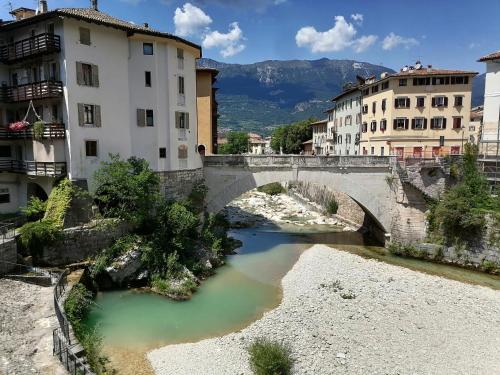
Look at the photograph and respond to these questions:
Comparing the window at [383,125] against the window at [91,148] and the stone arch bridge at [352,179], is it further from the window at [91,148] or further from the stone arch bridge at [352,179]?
the window at [91,148]

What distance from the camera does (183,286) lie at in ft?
73.6

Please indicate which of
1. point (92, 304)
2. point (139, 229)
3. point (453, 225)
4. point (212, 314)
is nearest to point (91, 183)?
point (139, 229)

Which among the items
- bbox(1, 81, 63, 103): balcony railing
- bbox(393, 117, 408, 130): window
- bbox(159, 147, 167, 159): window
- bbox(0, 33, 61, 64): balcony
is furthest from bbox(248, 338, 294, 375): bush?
bbox(393, 117, 408, 130): window

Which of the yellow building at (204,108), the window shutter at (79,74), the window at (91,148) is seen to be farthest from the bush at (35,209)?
the yellow building at (204,108)

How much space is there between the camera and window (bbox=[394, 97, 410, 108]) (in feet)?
136

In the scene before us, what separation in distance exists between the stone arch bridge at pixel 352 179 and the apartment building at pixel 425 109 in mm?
9736

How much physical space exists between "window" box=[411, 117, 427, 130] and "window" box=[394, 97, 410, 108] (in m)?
1.86

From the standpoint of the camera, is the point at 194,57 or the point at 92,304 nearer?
the point at 92,304

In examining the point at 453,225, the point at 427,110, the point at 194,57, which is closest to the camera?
the point at 453,225

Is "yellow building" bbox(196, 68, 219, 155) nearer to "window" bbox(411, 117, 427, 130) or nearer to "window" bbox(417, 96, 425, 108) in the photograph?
"window" bbox(417, 96, 425, 108)

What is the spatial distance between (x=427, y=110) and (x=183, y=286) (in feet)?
111

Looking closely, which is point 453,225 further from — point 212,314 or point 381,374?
point 212,314

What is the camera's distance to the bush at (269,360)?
14110 millimetres

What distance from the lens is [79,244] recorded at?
22.9 m
